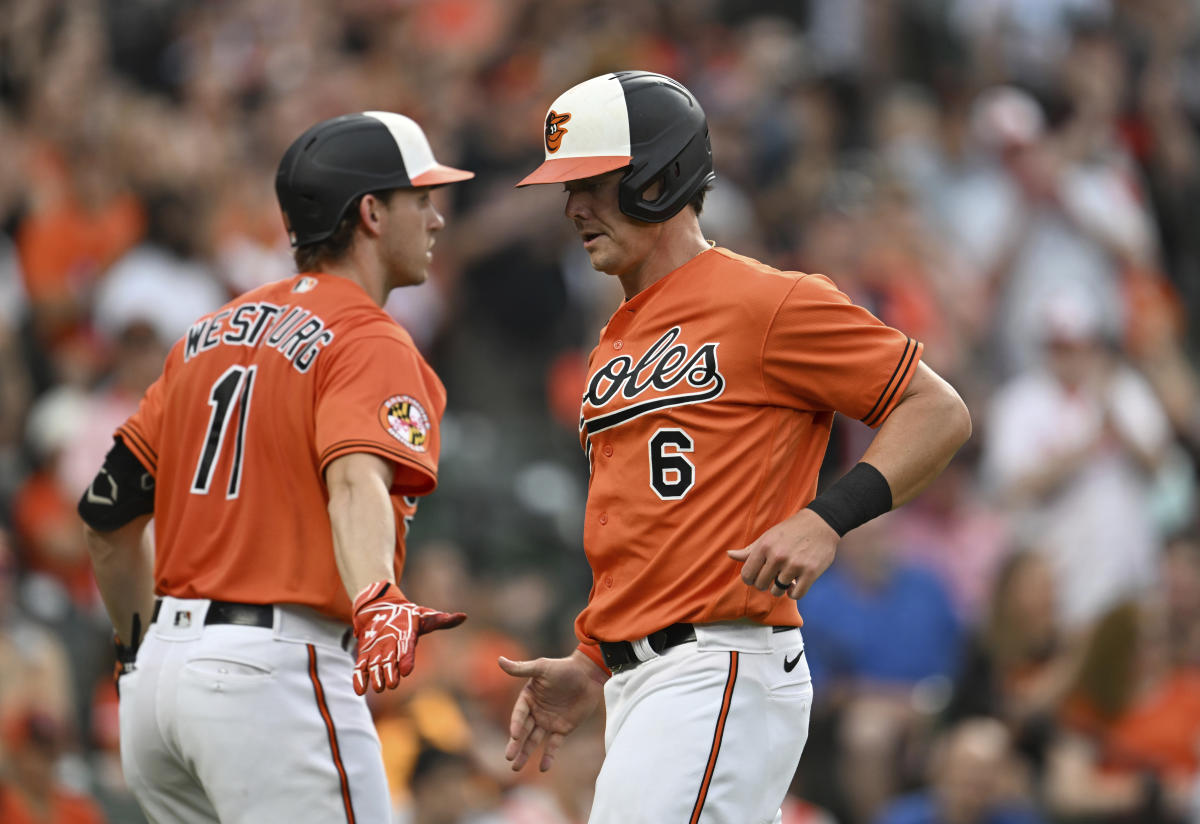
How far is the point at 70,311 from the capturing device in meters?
10.3

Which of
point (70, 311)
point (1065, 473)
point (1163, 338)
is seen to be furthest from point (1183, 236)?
point (70, 311)

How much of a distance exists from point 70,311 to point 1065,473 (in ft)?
19.6

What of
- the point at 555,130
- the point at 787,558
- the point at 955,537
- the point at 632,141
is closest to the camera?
the point at 787,558

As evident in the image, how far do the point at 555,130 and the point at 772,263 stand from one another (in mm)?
6997

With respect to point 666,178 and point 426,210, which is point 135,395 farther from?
point 666,178

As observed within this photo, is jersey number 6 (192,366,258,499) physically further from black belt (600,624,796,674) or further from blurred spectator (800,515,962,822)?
blurred spectator (800,515,962,822)

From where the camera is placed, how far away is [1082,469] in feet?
33.4

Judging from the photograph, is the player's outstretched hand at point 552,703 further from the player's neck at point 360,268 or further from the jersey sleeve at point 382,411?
the player's neck at point 360,268

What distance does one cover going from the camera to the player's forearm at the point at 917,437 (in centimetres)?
449

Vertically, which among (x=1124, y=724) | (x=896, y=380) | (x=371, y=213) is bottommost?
(x=1124, y=724)

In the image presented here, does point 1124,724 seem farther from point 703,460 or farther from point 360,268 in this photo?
point 360,268

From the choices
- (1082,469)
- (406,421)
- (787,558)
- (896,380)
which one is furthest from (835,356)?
(1082,469)

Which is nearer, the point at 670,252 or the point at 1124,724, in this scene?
the point at 670,252

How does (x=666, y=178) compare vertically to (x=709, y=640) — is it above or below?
above
